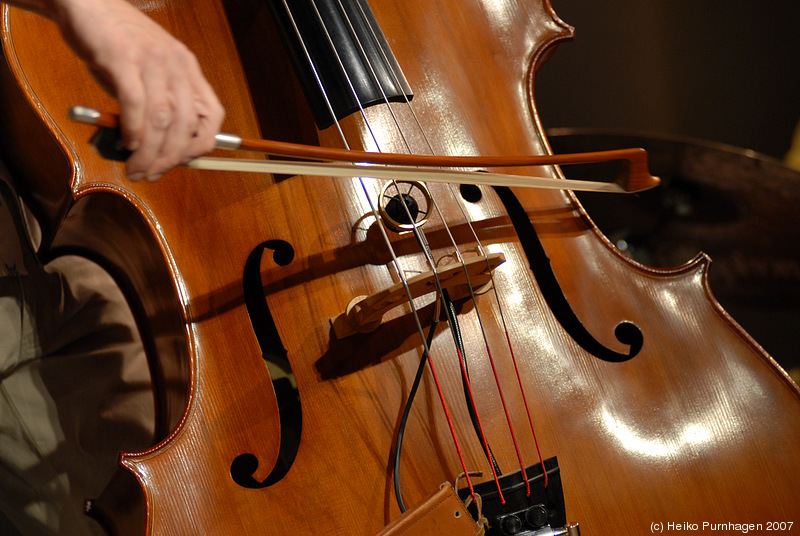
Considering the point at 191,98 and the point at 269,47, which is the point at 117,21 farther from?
the point at 269,47

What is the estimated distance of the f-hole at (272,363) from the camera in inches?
26.4

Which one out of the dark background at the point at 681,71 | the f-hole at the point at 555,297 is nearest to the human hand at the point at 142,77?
the f-hole at the point at 555,297

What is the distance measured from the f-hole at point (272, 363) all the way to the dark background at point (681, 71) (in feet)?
3.81

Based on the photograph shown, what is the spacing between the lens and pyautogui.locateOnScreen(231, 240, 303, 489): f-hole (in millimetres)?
671

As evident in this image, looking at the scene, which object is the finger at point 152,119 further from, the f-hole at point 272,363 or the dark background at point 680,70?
the dark background at point 680,70

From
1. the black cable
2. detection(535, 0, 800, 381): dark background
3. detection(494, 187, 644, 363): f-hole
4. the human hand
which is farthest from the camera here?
detection(535, 0, 800, 381): dark background

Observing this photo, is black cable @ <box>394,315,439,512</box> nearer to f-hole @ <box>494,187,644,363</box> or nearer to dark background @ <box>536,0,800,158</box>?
f-hole @ <box>494,187,644,363</box>

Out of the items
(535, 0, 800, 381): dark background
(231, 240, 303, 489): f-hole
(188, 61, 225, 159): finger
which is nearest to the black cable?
(231, 240, 303, 489): f-hole

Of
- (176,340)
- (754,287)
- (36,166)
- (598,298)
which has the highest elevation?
(36,166)

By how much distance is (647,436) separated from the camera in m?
0.75

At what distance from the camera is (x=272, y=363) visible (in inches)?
28.3

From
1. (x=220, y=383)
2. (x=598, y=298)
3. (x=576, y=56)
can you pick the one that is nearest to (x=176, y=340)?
(x=220, y=383)

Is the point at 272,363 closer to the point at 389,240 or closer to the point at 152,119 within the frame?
the point at 389,240

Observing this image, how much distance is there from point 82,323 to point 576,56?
56.4 inches
